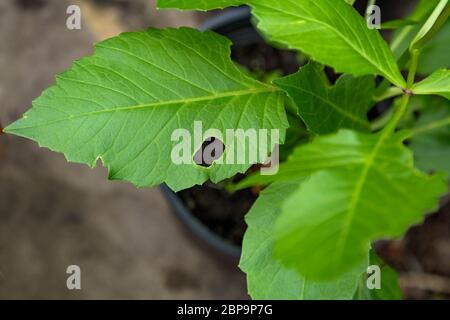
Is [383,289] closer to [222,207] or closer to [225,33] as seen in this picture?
[222,207]

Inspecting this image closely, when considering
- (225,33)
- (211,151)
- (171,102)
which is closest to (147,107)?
(171,102)

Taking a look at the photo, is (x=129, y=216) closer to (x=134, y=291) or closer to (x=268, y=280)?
(x=134, y=291)

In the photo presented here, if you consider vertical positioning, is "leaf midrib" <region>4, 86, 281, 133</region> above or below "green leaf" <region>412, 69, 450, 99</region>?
above

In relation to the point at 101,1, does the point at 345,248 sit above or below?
below

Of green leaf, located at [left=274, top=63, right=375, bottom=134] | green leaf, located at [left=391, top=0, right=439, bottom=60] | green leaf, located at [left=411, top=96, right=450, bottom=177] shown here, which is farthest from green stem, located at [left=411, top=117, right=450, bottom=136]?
green leaf, located at [left=274, top=63, right=375, bottom=134]

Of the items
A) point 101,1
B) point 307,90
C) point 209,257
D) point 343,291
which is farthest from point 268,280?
point 101,1

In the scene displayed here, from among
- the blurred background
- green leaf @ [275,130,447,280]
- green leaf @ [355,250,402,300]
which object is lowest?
green leaf @ [355,250,402,300]

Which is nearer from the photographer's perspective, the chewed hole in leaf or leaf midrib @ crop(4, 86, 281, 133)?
leaf midrib @ crop(4, 86, 281, 133)

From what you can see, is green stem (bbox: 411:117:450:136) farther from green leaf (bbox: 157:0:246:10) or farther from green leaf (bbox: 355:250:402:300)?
green leaf (bbox: 157:0:246:10)
